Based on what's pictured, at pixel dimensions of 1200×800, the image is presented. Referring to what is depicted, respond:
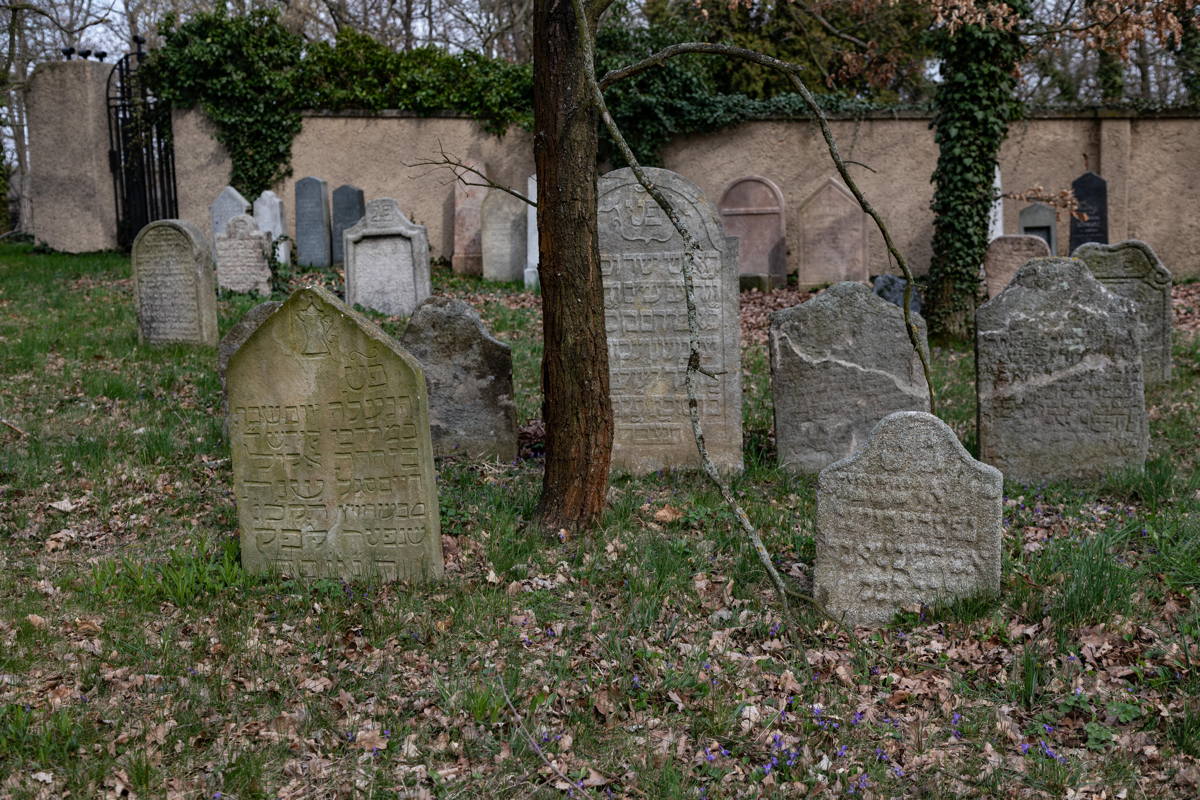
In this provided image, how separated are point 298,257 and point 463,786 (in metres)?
15.6

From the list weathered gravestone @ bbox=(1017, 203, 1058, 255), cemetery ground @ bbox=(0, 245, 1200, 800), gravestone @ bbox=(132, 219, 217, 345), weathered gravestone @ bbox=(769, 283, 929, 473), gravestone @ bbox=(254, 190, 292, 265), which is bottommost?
cemetery ground @ bbox=(0, 245, 1200, 800)

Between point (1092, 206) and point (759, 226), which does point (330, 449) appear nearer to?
point (759, 226)

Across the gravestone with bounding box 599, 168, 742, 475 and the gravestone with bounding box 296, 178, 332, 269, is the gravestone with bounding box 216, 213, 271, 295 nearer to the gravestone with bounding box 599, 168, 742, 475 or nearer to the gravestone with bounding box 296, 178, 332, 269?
the gravestone with bounding box 296, 178, 332, 269

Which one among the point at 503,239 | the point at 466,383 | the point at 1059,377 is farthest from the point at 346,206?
the point at 1059,377

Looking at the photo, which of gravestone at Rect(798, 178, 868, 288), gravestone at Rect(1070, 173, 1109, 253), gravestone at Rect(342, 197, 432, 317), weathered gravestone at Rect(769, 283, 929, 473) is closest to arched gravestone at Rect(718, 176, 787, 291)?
gravestone at Rect(798, 178, 868, 288)

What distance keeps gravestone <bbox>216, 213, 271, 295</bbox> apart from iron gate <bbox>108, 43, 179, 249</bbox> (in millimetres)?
5742

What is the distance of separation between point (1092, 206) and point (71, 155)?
19.6 meters

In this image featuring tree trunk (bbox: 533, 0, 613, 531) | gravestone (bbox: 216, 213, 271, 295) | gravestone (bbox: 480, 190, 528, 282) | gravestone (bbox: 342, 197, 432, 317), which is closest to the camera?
tree trunk (bbox: 533, 0, 613, 531)

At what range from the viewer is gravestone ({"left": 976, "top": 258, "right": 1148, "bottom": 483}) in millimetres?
6711

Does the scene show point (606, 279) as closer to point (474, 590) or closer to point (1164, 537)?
point (474, 590)

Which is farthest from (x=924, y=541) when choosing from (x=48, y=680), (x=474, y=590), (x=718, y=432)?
(x=48, y=680)

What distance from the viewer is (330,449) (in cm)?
522

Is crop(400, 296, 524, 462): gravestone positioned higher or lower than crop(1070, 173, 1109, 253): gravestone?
lower

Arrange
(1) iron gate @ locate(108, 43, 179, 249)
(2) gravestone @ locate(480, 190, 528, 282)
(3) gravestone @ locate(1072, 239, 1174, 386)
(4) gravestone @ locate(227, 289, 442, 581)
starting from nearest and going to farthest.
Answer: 1. (4) gravestone @ locate(227, 289, 442, 581)
2. (3) gravestone @ locate(1072, 239, 1174, 386)
3. (2) gravestone @ locate(480, 190, 528, 282)
4. (1) iron gate @ locate(108, 43, 179, 249)
